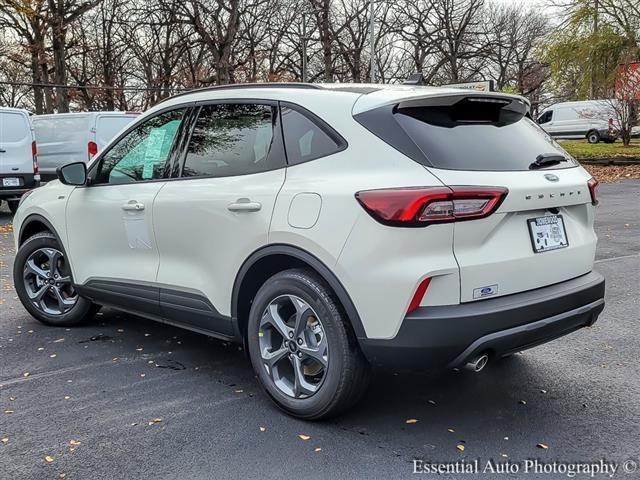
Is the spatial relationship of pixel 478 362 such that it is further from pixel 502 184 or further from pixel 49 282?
pixel 49 282

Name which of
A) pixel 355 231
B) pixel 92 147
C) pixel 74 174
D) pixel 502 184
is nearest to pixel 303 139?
pixel 355 231

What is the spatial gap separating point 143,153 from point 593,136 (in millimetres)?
34180

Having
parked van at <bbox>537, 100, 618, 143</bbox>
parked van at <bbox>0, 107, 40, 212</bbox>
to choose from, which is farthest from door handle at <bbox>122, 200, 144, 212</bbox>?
parked van at <bbox>537, 100, 618, 143</bbox>

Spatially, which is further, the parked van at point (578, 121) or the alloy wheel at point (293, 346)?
the parked van at point (578, 121)

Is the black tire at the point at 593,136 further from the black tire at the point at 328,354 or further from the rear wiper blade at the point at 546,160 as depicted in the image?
the black tire at the point at 328,354

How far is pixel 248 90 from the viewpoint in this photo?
149 inches

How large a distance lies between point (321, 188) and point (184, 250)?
114cm

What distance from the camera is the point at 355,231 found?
9.57 ft

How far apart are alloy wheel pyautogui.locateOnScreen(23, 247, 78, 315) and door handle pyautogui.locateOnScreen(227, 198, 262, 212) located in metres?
2.12

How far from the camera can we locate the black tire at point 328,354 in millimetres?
3045

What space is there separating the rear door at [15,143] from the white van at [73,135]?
1.03m

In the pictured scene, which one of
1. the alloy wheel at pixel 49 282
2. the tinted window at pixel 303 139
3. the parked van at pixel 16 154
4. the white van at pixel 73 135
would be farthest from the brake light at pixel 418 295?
the white van at pixel 73 135

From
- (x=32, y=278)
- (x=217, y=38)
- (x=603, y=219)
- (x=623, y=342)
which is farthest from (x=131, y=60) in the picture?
(x=623, y=342)

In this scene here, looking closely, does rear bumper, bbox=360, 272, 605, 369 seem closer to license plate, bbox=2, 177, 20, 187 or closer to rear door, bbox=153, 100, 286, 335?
rear door, bbox=153, 100, 286, 335
